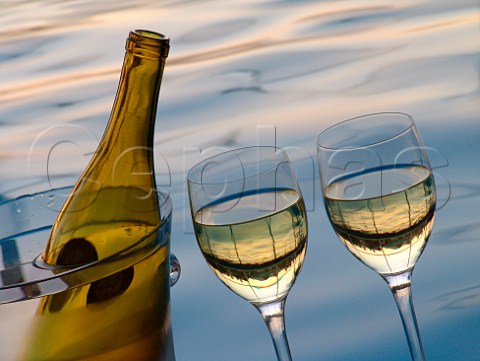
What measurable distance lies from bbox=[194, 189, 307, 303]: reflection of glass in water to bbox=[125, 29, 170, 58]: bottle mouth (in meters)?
0.14

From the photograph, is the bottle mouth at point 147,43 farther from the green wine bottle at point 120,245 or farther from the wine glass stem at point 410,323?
the wine glass stem at point 410,323

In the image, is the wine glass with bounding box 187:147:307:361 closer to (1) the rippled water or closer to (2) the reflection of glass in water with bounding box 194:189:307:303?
(2) the reflection of glass in water with bounding box 194:189:307:303

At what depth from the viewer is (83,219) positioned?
77 centimetres

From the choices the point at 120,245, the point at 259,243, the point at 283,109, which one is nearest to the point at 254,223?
the point at 259,243

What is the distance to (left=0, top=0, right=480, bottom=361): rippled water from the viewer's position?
2.96 ft

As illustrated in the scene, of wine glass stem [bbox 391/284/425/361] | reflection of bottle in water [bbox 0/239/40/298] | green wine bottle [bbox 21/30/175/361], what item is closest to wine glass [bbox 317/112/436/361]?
wine glass stem [bbox 391/284/425/361]

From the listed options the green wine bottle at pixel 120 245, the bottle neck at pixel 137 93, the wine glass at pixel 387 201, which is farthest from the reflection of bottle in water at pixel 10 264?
the wine glass at pixel 387 201

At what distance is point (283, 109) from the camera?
1466mm

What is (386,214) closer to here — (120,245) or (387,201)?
(387,201)

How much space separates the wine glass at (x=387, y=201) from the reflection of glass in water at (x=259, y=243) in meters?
0.04

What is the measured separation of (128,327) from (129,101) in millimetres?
222

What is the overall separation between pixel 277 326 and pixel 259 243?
0.08 m

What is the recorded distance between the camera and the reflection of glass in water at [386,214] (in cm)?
67

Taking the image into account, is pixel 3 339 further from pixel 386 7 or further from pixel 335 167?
pixel 386 7
